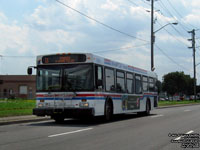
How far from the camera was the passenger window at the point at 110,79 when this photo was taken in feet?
53.8

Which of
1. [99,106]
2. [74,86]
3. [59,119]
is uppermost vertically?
[74,86]

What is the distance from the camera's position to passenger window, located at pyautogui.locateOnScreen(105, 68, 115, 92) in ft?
53.8

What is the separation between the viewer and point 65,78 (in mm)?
15102

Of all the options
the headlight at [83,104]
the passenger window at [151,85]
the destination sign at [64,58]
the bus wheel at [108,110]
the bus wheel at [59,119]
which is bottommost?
the bus wheel at [59,119]

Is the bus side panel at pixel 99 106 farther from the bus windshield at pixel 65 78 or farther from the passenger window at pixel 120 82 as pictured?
the passenger window at pixel 120 82

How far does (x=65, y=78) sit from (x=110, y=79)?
8.64 ft

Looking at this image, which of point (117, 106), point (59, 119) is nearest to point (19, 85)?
point (117, 106)

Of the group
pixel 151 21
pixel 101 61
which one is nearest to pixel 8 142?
pixel 101 61

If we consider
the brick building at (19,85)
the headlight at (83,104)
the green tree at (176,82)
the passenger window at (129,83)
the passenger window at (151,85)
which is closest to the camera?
the headlight at (83,104)

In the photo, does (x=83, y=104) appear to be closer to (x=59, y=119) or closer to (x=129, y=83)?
(x=59, y=119)

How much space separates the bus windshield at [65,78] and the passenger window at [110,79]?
1694 mm

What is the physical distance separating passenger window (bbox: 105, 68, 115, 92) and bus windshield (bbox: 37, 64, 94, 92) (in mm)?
1694

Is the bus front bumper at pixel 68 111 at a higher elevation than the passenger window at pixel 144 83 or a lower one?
lower

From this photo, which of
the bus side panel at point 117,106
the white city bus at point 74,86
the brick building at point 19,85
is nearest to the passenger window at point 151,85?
the bus side panel at point 117,106
